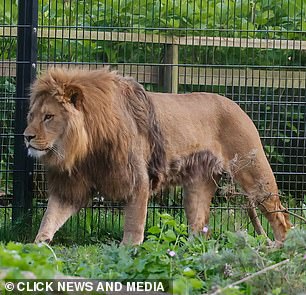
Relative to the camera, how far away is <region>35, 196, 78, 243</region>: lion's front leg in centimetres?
746

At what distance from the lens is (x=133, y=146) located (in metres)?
7.62

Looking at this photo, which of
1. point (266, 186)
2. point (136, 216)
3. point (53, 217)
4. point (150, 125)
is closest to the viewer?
point (53, 217)

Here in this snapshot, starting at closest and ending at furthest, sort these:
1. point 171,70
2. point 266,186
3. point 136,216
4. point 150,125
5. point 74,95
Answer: point 74,95, point 136,216, point 150,125, point 266,186, point 171,70

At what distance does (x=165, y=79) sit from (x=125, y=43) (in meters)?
0.52

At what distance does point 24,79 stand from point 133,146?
144 cm

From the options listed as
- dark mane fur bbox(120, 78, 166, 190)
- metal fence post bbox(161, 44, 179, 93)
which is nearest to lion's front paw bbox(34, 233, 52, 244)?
dark mane fur bbox(120, 78, 166, 190)

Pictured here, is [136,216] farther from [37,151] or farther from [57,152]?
[37,151]

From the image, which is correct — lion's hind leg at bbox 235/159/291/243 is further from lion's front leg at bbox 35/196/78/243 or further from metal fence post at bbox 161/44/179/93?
lion's front leg at bbox 35/196/78/243

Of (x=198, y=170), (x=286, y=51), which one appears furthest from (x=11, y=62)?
(x=286, y=51)

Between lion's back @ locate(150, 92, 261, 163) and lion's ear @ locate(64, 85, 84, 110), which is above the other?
lion's ear @ locate(64, 85, 84, 110)

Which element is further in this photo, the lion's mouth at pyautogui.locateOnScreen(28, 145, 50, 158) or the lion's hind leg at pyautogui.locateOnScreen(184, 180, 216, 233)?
the lion's hind leg at pyautogui.locateOnScreen(184, 180, 216, 233)

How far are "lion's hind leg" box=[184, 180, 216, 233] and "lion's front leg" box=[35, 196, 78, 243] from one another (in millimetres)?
1187

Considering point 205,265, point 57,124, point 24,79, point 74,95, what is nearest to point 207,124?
point 74,95

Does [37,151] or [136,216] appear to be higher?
[37,151]
